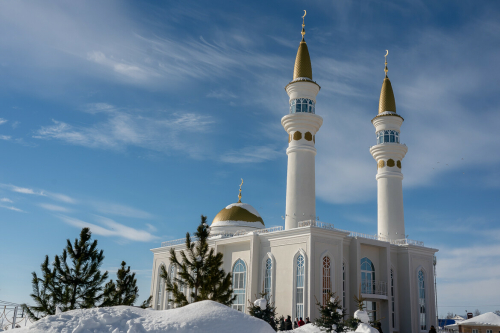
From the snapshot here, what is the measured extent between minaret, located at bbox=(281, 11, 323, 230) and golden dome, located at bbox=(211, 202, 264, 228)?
275 inches

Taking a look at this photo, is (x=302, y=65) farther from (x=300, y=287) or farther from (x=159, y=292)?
(x=159, y=292)

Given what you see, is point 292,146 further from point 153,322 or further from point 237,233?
point 153,322

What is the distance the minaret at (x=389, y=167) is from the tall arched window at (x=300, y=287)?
32.2 ft

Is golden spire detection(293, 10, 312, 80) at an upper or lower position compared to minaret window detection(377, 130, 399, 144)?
upper

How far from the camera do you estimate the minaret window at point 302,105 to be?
3136 cm

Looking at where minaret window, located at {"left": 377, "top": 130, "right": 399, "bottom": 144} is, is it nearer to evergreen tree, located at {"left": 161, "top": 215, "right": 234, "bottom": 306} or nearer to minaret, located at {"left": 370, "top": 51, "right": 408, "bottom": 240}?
minaret, located at {"left": 370, "top": 51, "right": 408, "bottom": 240}

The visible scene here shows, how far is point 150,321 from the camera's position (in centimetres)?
988

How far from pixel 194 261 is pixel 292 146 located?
13318 millimetres

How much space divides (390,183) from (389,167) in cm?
126

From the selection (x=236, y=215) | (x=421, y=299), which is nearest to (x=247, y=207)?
(x=236, y=215)

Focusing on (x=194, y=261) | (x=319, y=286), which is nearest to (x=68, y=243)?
(x=194, y=261)

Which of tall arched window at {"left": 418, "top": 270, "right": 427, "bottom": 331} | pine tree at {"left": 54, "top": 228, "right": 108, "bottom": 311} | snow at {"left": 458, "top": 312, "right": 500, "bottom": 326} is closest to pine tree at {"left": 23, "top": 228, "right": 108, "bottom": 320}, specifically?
pine tree at {"left": 54, "top": 228, "right": 108, "bottom": 311}

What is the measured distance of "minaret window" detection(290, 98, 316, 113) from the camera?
103 ft

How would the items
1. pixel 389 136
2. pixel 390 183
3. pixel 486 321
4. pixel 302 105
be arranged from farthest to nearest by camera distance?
1. pixel 486 321
2. pixel 389 136
3. pixel 390 183
4. pixel 302 105
